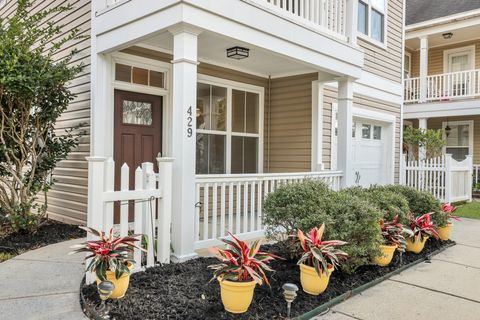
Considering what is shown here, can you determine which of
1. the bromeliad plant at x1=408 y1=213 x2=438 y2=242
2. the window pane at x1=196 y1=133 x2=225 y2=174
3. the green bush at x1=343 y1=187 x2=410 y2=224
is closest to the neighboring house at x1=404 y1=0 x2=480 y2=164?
the window pane at x1=196 y1=133 x2=225 y2=174

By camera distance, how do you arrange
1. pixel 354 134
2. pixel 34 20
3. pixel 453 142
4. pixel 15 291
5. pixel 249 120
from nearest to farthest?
pixel 15 291, pixel 34 20, pixel 249 120, pixel 354 134, pixel 453 142

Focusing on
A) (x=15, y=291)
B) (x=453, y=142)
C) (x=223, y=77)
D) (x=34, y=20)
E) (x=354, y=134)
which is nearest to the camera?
(x=15, y=291)

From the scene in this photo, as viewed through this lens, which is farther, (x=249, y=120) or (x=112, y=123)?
(x=249, y=120)

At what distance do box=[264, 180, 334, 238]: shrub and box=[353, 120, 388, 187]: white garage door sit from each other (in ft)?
15.9

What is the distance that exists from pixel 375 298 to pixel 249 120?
4.91 m

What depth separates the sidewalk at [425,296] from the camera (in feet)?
→ 10.2

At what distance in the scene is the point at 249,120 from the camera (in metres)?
7.79

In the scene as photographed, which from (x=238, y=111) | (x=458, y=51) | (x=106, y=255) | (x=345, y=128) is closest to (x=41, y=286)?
(x=106, y=255)

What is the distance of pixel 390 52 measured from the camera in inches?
388

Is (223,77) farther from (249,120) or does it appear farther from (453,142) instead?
(453,142)

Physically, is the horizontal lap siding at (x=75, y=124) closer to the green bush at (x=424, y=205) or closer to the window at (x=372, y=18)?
the green bush at (x=424, y=205)

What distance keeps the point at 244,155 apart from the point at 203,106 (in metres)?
1.39

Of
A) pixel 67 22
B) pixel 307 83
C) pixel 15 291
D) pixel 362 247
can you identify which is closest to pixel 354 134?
pixel 307 83

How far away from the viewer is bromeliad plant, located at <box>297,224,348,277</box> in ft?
10.6
